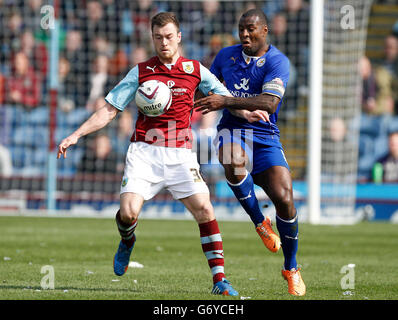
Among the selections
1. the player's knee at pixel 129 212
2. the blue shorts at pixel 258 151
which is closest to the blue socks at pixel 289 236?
the blue shorts at pixel 258 151

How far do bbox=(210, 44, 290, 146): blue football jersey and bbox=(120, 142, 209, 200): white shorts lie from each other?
1.20 meters

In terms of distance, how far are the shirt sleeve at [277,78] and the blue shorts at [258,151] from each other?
545mm

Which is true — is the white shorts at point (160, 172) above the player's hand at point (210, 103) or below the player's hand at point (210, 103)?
below

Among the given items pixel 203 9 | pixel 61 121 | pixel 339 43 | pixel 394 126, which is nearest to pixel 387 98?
pixel 394 126

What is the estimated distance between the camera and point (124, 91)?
692 cm

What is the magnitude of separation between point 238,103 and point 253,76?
808 mm

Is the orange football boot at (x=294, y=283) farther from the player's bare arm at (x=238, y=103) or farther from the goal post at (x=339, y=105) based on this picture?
the goal post at (x=339, y=105)

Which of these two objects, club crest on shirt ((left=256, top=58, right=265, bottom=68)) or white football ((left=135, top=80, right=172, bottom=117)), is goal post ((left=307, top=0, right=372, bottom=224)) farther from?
white football ((left=135, top=80, right=172, bottom=117))

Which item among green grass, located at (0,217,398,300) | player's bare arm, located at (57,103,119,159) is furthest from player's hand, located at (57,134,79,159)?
green grass, located at (0,217,398,300)

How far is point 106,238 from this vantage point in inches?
489

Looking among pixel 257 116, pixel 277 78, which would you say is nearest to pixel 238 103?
pixel 257 116

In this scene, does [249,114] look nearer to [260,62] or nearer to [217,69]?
[260,62]

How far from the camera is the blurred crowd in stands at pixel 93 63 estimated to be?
1944cm

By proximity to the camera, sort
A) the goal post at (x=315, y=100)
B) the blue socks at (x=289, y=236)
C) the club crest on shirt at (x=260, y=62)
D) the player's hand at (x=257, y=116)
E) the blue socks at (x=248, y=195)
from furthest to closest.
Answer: the goal post at (x=315, y=100), the blue socks at (x=248, y=195), the club crest on shirt at (x=260, y=62), the blue socks at (x=289, y=236), the player's hand at (x=257, y=116)
